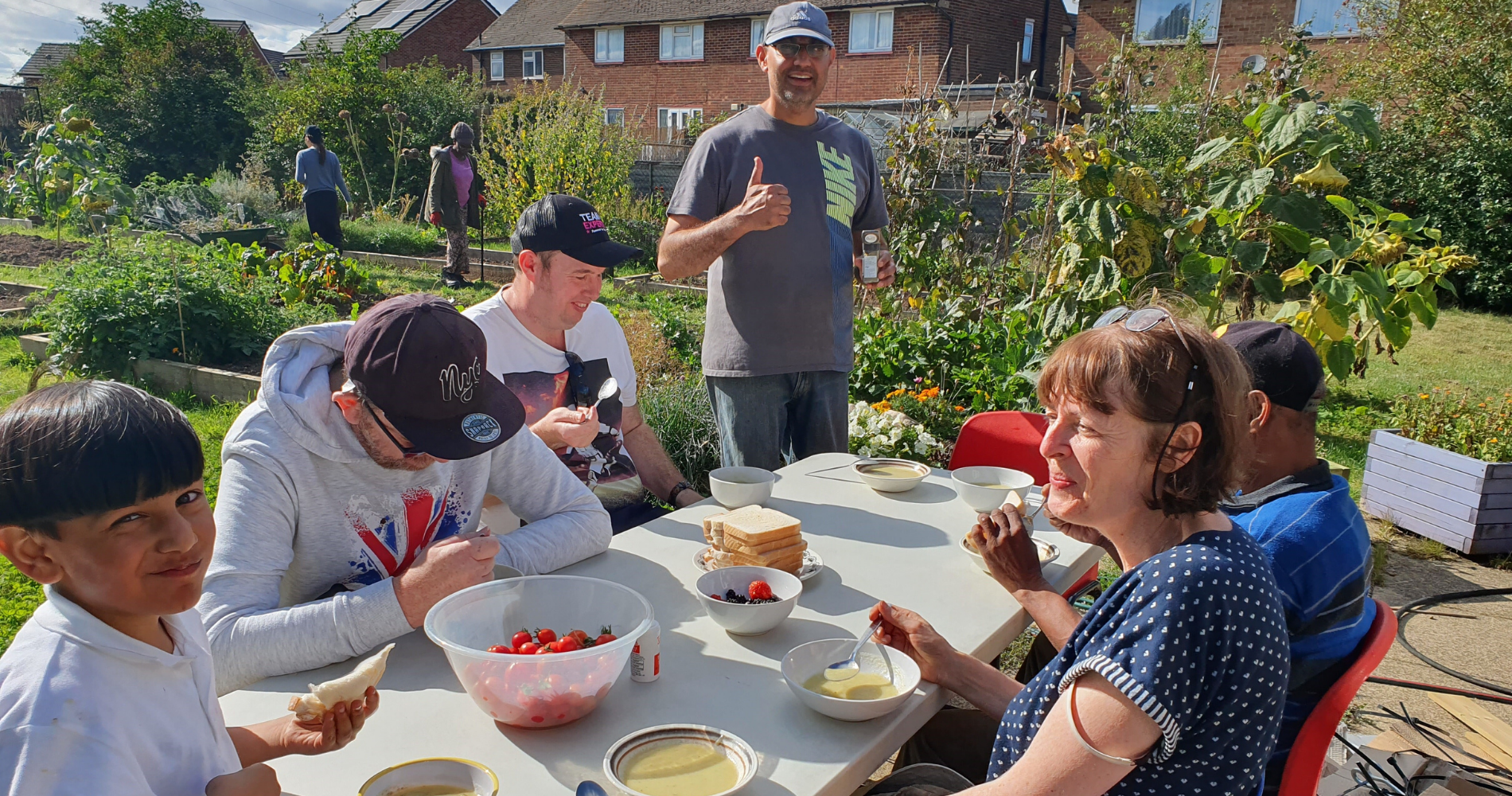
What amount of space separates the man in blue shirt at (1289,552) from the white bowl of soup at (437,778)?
2.97 ft

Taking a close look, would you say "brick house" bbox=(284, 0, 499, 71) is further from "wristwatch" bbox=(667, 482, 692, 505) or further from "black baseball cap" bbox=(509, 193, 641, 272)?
"wristwatch" bbox=(667, 482, 692, 505)

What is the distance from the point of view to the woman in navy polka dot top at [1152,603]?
1222 millimetres

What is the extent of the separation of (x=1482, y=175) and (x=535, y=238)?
1272 cm

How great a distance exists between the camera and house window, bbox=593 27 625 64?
28.9 m

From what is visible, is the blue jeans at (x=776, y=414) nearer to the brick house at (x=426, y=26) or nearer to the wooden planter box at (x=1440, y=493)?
the wooden planter box at (x=1440, y=493)

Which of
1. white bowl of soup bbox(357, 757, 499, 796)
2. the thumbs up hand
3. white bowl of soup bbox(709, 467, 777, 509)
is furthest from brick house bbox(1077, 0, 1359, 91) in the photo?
white bowl of soup bbox(357, 757, 499, 796)

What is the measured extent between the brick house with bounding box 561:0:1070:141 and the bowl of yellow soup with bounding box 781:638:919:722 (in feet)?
65.4

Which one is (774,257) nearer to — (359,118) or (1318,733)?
(1318,733)

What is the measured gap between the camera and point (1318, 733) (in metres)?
1.50

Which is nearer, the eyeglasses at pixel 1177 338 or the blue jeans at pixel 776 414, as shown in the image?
the eyeglasses at pixel 1177 338

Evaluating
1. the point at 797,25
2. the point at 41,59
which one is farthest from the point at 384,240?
the point at 41,59

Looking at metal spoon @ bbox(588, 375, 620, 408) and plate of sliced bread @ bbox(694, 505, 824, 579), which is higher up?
metal spoon @ bbox(588, 375, 620, 408)

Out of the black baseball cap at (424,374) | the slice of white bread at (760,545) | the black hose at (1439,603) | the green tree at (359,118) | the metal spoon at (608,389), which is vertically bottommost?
the black hose at (1439,603)

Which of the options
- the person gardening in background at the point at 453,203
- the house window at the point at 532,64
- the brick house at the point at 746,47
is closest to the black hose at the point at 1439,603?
the person gardening in background at the point at 453,203
